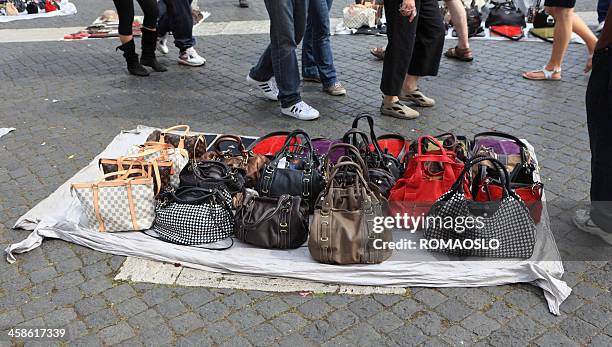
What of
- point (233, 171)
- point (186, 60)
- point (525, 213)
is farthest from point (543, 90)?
point (186, 60)

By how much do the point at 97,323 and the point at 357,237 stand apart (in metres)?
1.35

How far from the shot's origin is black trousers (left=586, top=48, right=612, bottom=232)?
10.2ft

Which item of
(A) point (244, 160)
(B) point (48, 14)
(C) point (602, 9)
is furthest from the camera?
(B) point (48, 14)

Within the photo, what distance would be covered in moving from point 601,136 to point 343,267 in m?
1.62

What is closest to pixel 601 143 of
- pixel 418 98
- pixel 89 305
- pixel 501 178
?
pixel 501 178

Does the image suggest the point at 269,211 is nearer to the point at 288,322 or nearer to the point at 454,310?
the point at 288,322

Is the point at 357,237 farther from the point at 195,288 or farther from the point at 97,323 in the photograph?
the point at 97,323

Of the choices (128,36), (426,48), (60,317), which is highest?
(426,48)

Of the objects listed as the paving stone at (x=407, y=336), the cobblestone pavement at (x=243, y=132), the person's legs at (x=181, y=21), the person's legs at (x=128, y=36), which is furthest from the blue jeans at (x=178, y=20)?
the paving stone at (x=407, y=336)

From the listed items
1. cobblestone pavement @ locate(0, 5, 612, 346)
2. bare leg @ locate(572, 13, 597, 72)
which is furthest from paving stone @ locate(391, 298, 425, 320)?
bare leg @ locate(572, 13, 597, 72)

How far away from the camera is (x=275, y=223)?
3123 mm

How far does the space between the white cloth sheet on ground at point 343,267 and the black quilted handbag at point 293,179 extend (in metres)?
0.36

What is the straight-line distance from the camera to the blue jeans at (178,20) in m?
6.29

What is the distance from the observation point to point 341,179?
3.24 meters
